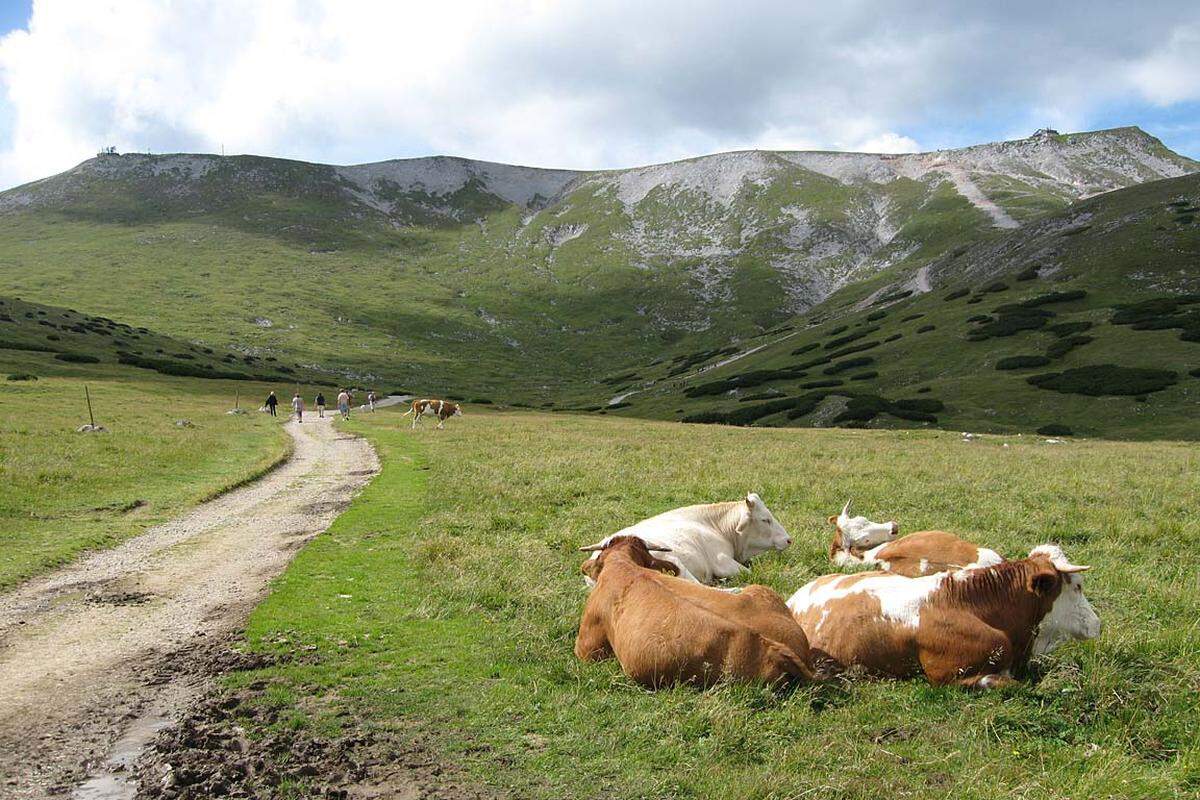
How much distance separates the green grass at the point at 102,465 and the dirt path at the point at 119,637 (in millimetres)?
1181

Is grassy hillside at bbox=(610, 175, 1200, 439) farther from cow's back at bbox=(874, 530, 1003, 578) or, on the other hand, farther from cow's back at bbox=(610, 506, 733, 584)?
cow's back at bbox=(610, 506, 733, 584)

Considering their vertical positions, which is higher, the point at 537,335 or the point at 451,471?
the point at 537,335

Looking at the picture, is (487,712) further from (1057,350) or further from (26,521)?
(1057,350)

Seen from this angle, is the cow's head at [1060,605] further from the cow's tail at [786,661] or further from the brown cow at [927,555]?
the brown cow at [927,555]

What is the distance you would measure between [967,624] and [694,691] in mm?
3025

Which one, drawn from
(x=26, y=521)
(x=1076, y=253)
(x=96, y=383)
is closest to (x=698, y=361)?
(x=1076, y=253)

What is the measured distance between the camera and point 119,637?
945 cm

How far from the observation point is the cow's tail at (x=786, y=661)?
23.1 ft

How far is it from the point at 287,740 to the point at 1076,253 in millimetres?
116386

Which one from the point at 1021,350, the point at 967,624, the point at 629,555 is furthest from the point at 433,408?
the point at 1021,350

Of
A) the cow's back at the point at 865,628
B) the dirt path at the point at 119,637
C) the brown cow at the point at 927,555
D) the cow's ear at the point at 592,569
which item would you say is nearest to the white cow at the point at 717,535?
the cow's ear at the point at 592,569

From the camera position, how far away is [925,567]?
35.3 ft

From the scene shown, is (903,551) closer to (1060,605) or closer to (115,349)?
(1060,605)

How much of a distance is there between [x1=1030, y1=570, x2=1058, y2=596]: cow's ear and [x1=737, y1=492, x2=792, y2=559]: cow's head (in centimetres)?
585
